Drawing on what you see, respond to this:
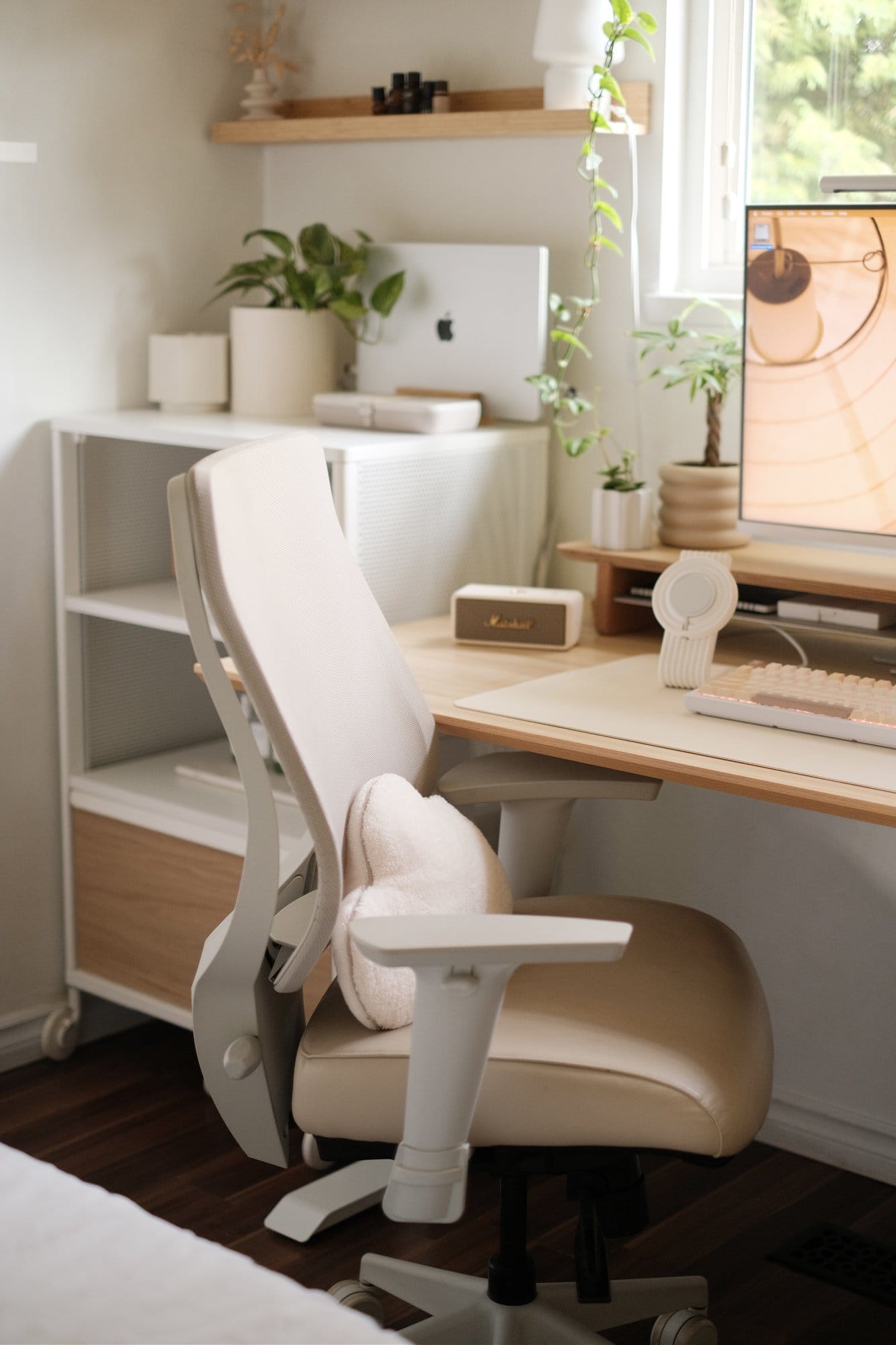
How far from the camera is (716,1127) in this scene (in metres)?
1.34

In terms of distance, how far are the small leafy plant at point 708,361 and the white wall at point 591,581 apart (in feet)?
0.31

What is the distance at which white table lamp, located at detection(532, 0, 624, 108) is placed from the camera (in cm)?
223

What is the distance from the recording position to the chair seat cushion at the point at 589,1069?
1.35 m

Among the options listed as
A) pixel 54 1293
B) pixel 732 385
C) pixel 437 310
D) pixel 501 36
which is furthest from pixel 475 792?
pixel 501 36

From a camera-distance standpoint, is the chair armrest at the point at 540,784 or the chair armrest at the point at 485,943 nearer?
the chair armrest at the point at 485,943

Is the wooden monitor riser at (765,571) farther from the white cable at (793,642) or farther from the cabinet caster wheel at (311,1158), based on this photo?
the cabinet caster wheel at (311,1158)

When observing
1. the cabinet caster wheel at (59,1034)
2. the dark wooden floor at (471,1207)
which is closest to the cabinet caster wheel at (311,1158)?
the dark wooden floor at (471,1207)

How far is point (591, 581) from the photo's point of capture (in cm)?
256

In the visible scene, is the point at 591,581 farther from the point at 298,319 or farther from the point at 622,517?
the point at 298,319

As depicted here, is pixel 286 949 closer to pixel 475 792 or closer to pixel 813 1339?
pixel 475 792

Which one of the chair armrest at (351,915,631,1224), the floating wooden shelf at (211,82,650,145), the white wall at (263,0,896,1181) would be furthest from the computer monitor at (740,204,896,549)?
the chair armrest at (351,915,631,1224)

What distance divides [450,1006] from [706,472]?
1129 millimetres

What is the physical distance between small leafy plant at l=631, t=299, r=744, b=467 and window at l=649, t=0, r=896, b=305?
4.1 inches

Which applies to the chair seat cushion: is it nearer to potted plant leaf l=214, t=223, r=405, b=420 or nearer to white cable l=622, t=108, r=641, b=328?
white cable l=622, t=108, r=641, b=328
